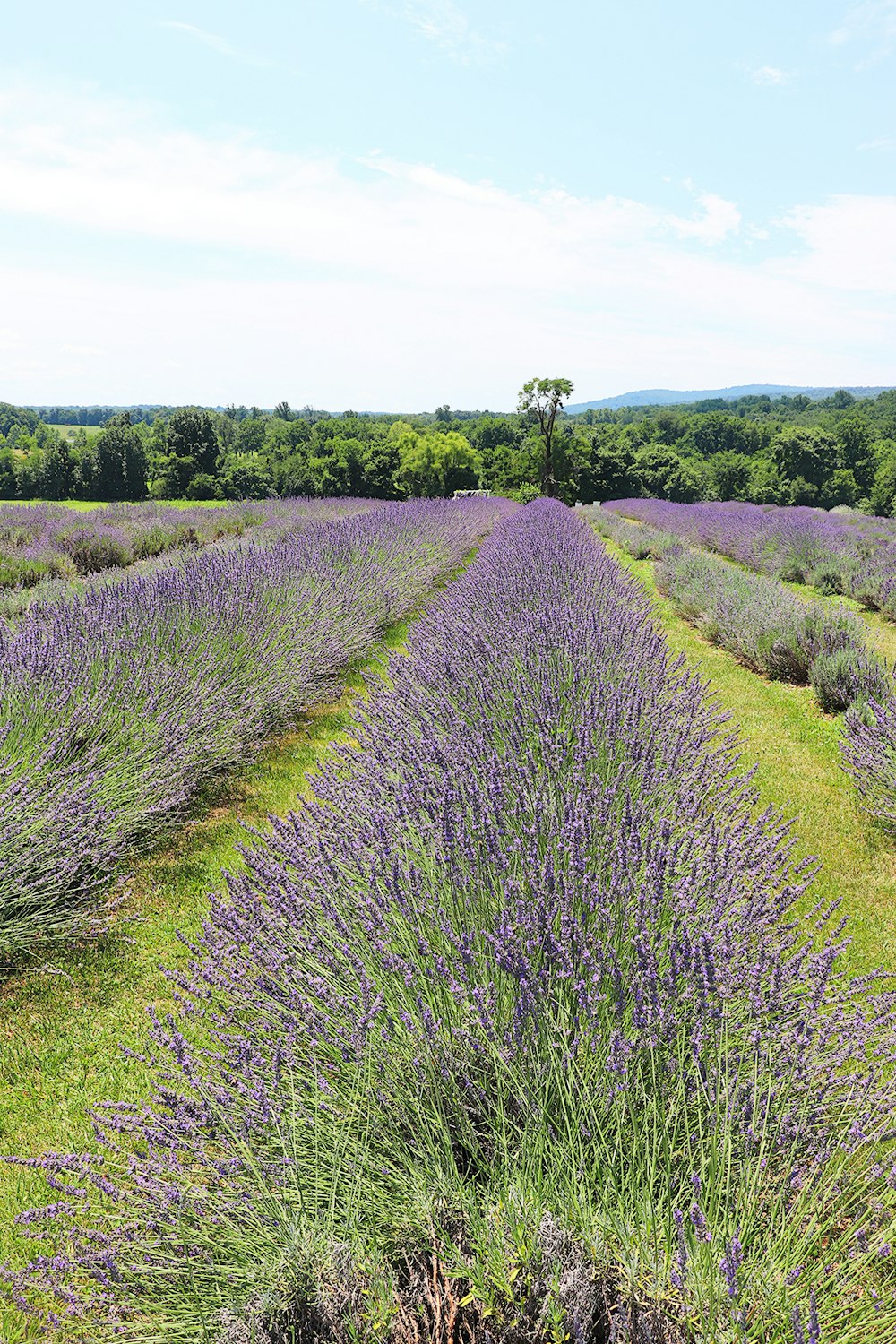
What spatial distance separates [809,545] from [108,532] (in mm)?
12757

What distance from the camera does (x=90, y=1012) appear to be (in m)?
2.40

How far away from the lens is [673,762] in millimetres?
2502

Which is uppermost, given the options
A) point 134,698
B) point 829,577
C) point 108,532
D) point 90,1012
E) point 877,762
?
point 108,532

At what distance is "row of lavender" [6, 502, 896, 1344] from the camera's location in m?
1.15

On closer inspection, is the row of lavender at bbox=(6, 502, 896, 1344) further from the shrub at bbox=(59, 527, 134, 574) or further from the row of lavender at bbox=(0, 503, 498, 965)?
the shrub at bbox=(59, 527, 134, 574)

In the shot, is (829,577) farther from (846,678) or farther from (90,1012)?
(90,1012)

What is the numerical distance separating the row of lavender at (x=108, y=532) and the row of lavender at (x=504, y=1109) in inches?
370

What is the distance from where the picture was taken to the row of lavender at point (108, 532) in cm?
1024

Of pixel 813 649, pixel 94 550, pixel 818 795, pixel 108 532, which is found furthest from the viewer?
pixel 108 532

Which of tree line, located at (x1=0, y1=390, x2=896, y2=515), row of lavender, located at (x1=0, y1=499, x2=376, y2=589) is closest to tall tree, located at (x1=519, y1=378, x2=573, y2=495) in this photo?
tree line, located at (x1=0, y1=390, x2=896, y2=515)

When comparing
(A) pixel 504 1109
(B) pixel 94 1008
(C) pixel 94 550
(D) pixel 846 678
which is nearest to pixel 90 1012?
(B) pixel 94 1008

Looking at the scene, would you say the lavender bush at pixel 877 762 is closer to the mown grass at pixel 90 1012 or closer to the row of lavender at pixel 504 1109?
the row of lavender at pixel 504 1109

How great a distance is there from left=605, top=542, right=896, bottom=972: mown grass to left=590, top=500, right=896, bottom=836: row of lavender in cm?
16

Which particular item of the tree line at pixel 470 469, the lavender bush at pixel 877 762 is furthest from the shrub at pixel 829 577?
the tree line at pixel 470 469
